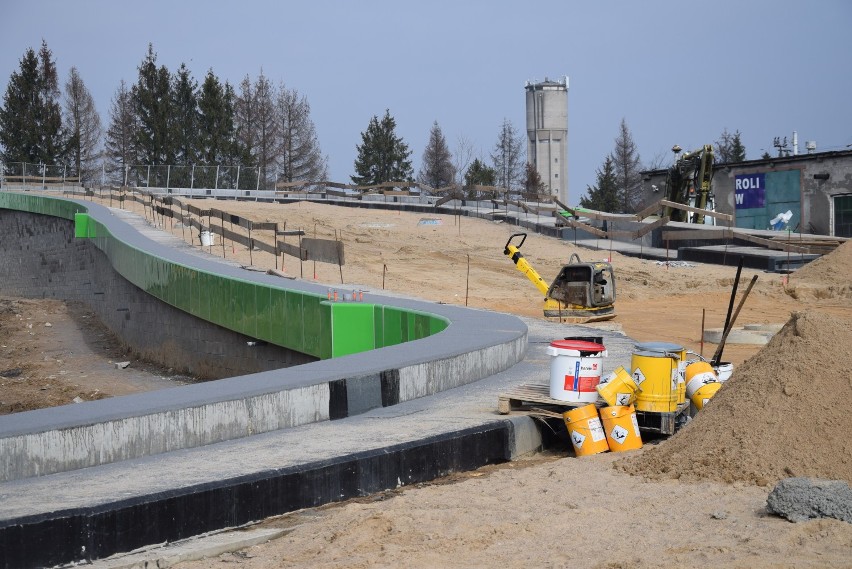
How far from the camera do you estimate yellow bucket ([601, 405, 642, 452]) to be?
923cm

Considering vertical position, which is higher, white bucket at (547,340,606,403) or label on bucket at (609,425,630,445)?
white bucket at (547,340,606,403)

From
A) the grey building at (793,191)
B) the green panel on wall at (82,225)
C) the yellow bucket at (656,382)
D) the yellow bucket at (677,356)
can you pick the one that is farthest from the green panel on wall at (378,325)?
the grey building at (793,191)

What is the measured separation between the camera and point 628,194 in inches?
3452

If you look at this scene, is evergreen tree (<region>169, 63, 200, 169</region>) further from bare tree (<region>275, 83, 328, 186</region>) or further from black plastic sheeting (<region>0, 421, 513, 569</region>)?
black plastic sheeting (<region>0, 421, 513, 569</region>)

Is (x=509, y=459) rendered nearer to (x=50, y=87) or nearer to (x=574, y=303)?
(x=574, y=303)

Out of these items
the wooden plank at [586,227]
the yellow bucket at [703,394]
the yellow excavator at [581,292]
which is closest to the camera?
the yellow bucket at [703,394]

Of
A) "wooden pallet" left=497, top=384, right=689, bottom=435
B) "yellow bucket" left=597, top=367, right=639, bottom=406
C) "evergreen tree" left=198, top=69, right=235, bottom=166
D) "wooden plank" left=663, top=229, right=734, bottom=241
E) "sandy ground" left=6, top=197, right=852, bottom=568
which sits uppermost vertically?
"evergreen tree" left=198, top=69, right=235, bottom=166

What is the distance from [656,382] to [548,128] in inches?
4191

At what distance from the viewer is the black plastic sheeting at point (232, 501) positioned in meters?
6.44

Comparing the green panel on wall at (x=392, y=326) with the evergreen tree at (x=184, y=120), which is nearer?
the green panel on wall at (x=392, y=326)

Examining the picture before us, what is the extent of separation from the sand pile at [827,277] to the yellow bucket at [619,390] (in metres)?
18.1

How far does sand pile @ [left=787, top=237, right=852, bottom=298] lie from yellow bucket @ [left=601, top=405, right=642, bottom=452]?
18.2 meters

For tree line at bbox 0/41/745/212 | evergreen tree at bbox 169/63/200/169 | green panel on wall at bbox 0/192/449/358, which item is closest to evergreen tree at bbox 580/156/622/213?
tree line at bbox 0/41/745/212

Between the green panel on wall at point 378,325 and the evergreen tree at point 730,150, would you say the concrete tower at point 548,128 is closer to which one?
the evergreen tree at point 730,150
